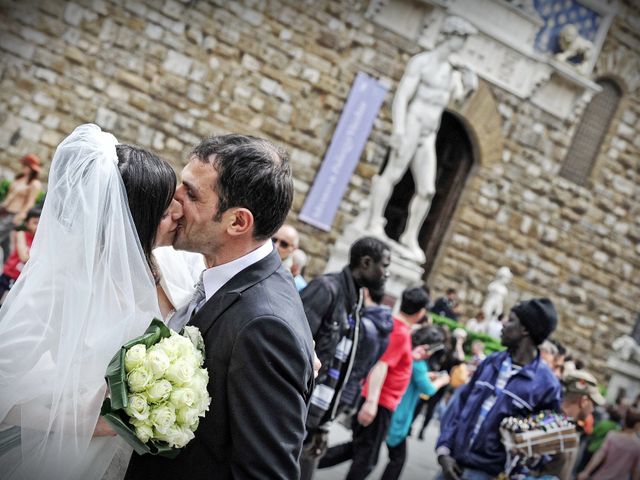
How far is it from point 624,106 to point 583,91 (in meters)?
1.42

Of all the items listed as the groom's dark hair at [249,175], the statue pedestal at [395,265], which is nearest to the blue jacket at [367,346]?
the groom's dark hair at [249,175]

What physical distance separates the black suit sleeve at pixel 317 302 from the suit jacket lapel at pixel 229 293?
171cm

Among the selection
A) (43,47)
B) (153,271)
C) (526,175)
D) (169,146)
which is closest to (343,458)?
(153,271)

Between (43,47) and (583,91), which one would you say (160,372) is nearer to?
(43,47)

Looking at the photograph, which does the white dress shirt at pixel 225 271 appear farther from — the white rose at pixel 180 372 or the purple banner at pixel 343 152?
the purple banner at pixel 343 152

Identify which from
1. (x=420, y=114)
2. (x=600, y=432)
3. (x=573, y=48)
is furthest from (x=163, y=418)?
(x=573, y=48)

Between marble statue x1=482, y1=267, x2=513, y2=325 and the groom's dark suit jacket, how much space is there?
10.8 metres

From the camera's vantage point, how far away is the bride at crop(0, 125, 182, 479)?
1763 millimetres

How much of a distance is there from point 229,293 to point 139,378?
0.31 metres

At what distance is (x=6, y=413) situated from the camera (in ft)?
5.71

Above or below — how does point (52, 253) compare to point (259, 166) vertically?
below

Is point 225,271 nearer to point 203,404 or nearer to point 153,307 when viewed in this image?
point 153,307

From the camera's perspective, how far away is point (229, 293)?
190cm

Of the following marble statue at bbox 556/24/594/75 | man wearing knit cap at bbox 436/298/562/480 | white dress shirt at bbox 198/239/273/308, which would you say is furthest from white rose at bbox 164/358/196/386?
marble statue at bbox 556/24/594/75
